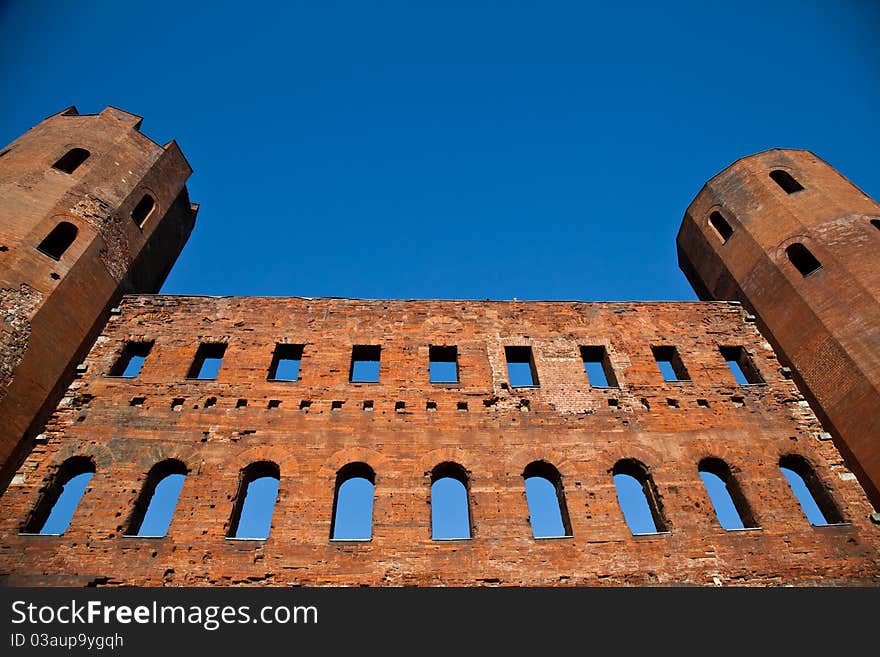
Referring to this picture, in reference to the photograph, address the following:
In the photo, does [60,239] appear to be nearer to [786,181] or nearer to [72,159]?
[72,159]

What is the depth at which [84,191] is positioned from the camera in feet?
44.2

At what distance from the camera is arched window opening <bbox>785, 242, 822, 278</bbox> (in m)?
13.9

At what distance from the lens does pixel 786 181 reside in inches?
639

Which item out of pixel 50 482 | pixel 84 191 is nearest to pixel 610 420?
pixel 50 482

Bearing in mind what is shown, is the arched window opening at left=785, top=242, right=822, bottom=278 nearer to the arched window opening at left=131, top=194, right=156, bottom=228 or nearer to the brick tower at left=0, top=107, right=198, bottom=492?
the brick tower at left=0, top=107, right=198, bottom=492

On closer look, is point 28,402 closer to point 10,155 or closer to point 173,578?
point 173,578

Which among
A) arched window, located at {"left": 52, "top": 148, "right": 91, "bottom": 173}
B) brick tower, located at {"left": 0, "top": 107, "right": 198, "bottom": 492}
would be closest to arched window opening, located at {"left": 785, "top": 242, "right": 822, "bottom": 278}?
brick tower, located at {"left": 0, "top": 107, "right": 198, "bottom": 492}

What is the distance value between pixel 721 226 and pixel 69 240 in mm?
18837

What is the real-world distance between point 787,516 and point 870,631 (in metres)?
2.28

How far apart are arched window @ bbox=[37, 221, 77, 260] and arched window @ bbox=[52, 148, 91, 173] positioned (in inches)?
90.3

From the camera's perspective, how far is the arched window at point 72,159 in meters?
14.1

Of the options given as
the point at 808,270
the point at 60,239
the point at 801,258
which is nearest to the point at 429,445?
the point at 60,239

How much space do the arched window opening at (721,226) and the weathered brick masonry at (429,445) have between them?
3.52 metres

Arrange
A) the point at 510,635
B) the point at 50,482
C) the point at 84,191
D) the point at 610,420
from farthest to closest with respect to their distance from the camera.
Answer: the point at 84,191, the point at 610,420, the point at 50,482, the point at 510,635
